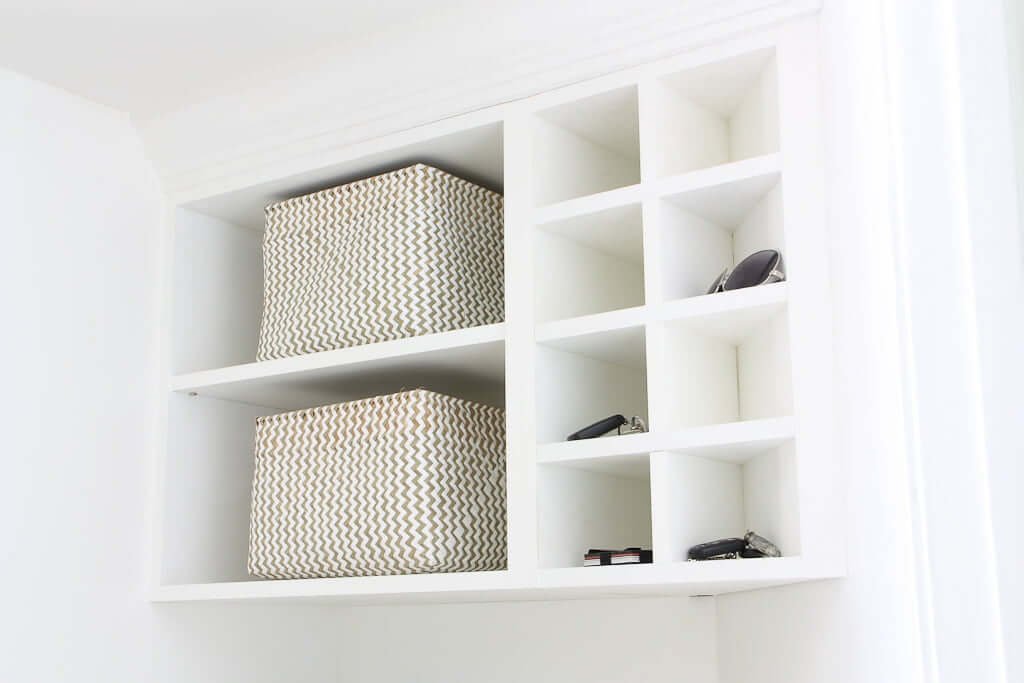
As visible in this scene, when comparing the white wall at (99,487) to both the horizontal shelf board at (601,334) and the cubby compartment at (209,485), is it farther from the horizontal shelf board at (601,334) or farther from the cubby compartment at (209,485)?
the horizontal shelf board at (601,334)

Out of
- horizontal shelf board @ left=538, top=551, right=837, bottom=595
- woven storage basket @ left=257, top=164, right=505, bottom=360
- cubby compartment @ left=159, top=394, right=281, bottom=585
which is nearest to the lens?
horizontal shelf board @ left=538, top=551, right=837, bottom=595

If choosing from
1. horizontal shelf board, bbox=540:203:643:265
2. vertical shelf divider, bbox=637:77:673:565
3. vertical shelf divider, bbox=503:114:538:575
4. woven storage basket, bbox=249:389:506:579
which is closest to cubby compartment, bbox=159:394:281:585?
woven storage basket, bbox=249:389:506:579

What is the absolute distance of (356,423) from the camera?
68.4 inches

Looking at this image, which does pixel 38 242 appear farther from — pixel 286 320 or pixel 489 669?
pixel 489 669

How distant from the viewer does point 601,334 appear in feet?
4.98

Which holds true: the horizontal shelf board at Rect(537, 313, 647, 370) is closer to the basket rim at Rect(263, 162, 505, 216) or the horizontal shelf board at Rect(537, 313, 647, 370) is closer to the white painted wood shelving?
the white painted wood shelving

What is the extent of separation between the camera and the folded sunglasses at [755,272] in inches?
54.3

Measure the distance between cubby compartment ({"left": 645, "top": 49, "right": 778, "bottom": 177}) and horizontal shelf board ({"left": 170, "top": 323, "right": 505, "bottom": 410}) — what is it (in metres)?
0.36

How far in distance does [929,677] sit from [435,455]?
2.67 ft

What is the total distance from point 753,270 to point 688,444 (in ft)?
0.77

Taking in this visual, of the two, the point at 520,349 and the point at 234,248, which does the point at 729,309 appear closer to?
the point at 520,349

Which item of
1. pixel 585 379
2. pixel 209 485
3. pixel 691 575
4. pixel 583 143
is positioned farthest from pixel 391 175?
pixel 691 575

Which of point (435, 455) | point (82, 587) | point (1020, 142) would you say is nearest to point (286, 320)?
point (435, 455)

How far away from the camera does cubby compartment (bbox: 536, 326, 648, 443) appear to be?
1557 mm
